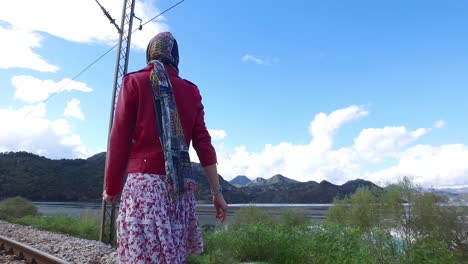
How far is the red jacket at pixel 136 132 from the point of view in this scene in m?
2.31

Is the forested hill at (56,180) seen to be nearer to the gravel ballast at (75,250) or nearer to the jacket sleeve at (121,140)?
the gravel ballast at (75,250)

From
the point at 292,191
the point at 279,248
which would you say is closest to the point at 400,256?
the point at 279,248

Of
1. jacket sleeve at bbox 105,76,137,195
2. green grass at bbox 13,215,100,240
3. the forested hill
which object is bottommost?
green grass at bbox 13,215,100,240

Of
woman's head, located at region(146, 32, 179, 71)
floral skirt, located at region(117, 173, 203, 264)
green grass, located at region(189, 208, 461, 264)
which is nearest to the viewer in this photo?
floral skirt, located at region(117, 173, 203, 264)

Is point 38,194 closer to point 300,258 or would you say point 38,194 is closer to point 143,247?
point 300,258

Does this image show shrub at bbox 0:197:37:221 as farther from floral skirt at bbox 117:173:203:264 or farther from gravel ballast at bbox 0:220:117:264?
floral skirt at bbox 117:173:203:264

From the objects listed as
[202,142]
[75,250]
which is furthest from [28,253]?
[202,142]

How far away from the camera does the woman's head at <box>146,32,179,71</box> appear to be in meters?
2.57

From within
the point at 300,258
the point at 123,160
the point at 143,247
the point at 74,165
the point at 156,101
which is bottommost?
the point at 300,258

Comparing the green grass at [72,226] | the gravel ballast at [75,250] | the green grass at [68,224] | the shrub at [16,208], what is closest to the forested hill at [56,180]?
the shrub at [16,208]

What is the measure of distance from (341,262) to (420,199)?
6811mm

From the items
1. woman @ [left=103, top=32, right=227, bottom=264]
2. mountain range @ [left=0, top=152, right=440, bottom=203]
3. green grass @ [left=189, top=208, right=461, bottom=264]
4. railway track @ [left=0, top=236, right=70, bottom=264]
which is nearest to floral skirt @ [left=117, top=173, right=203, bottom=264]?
woman @ [left=103, top=32, right=227, bottom=264]

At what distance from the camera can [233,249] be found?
34.0 ft

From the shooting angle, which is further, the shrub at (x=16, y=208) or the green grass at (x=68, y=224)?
the shrub at (x=16, y=208)
